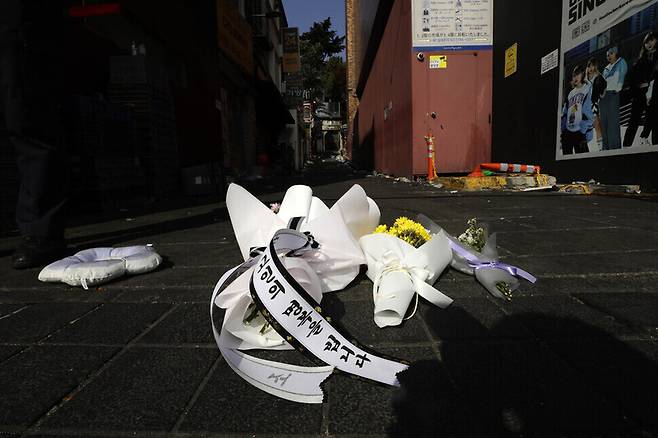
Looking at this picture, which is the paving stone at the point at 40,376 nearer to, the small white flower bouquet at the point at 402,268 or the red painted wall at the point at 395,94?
the small white flower bouquet at the point at 402,268

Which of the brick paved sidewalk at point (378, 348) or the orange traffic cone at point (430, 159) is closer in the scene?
the brick paved sidewalk at point (378, 348)

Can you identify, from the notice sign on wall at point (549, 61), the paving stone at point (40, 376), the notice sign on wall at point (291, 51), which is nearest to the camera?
the paving stone at point (40, 376)

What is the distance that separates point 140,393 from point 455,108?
9467 mm

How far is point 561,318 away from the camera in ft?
4.82

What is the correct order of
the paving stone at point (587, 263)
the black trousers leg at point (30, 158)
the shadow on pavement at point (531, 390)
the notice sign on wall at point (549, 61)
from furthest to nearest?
the notice sign on wall at point (549, 61) → the black trousers leg at point (30, 158) → the paving stone at point (587, 263) → the shadow on pavement at point (531, 390)

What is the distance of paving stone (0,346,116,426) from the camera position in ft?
3.41

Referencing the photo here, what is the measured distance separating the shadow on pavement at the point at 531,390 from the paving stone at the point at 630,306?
6.8 inches

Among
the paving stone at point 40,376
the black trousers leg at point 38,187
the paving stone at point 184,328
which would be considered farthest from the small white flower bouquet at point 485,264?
the black trousers leg at point 38,187

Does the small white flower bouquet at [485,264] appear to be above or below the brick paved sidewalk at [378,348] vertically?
above

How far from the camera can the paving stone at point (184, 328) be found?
142 centimetres

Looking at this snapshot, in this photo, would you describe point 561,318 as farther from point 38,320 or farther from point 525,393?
point 38,320

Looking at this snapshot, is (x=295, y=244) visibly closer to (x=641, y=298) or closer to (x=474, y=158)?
(x=641, y=298)

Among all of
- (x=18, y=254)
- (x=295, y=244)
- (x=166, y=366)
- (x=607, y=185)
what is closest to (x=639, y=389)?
(x=295, y=244)

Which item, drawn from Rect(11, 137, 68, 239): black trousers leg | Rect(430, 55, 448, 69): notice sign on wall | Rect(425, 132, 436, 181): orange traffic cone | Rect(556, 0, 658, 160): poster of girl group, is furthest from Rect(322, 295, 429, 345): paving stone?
Rect(430, 55, 448, 69): notice sign on wall
